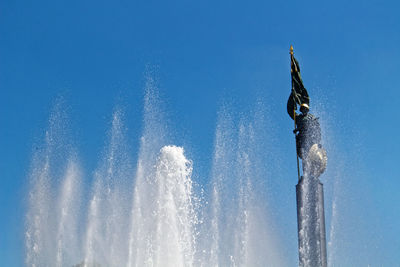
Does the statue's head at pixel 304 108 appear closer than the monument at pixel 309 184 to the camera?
No

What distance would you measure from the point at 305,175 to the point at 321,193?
4.28ft

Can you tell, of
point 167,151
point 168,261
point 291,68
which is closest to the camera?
point 168,261

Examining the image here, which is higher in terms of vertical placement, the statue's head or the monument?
the statue's head

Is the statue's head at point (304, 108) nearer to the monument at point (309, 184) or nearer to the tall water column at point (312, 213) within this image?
the monument at point (309, 184)

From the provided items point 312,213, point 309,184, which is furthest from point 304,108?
point 312,213

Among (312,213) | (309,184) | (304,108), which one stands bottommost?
(312,213)

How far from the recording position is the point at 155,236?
29.8 meters

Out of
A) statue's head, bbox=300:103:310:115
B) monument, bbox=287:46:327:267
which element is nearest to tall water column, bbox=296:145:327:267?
monument, bbox=287:46:327:267

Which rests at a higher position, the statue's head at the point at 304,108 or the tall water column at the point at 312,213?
the statue's head at the point at 304,108

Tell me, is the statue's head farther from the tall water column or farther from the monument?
the tall water column

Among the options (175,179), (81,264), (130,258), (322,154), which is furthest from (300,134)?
(81,264)

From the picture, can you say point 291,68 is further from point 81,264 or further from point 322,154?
point 81,264

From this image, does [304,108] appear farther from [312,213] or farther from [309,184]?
[312,213]

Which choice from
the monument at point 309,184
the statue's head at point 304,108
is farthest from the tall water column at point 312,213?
the statue's head at point 304,108
